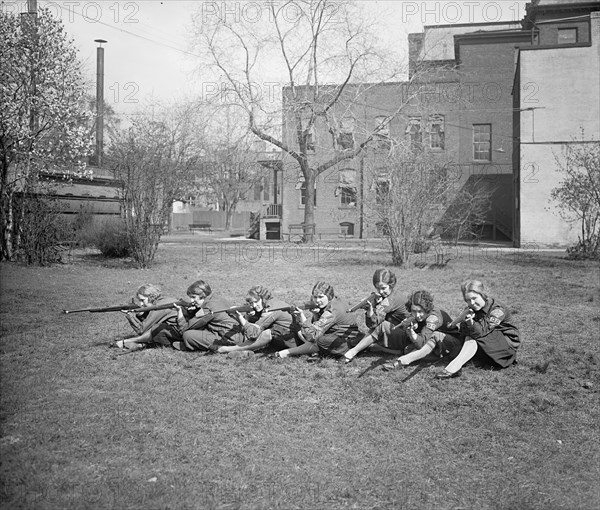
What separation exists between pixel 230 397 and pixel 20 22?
1535 cm

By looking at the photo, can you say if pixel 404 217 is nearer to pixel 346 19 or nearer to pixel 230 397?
pixel 230 397

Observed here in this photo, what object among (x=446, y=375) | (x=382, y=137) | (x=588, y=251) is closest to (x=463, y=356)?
(x=446, y=375)

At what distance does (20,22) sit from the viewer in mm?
17641

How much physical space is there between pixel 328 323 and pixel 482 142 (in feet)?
117

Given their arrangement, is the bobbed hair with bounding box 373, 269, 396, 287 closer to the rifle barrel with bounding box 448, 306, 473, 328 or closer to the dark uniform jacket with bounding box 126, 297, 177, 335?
the rifle barrel with bounding box 448, 306, 473, 328

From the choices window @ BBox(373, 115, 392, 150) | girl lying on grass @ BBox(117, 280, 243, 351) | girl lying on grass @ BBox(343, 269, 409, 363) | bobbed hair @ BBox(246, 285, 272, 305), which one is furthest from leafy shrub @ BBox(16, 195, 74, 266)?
window @ BBox(373, 115, 392, 150)

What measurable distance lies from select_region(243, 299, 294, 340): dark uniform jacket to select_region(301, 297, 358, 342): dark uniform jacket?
304 millimetres

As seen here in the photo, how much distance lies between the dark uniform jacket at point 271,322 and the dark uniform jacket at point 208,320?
26 cm

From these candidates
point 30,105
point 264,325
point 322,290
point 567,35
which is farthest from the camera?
point 567,35

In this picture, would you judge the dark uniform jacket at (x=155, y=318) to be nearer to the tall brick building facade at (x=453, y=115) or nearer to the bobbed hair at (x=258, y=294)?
the bobbed hair at (x=258, y=294)

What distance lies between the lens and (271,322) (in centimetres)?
775

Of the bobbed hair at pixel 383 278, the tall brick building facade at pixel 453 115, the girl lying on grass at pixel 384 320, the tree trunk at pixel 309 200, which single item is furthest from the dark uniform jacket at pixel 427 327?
the tall brick building facade at pixel 453 115

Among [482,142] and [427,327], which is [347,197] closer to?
[482,142]

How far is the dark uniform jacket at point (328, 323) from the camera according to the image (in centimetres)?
754
